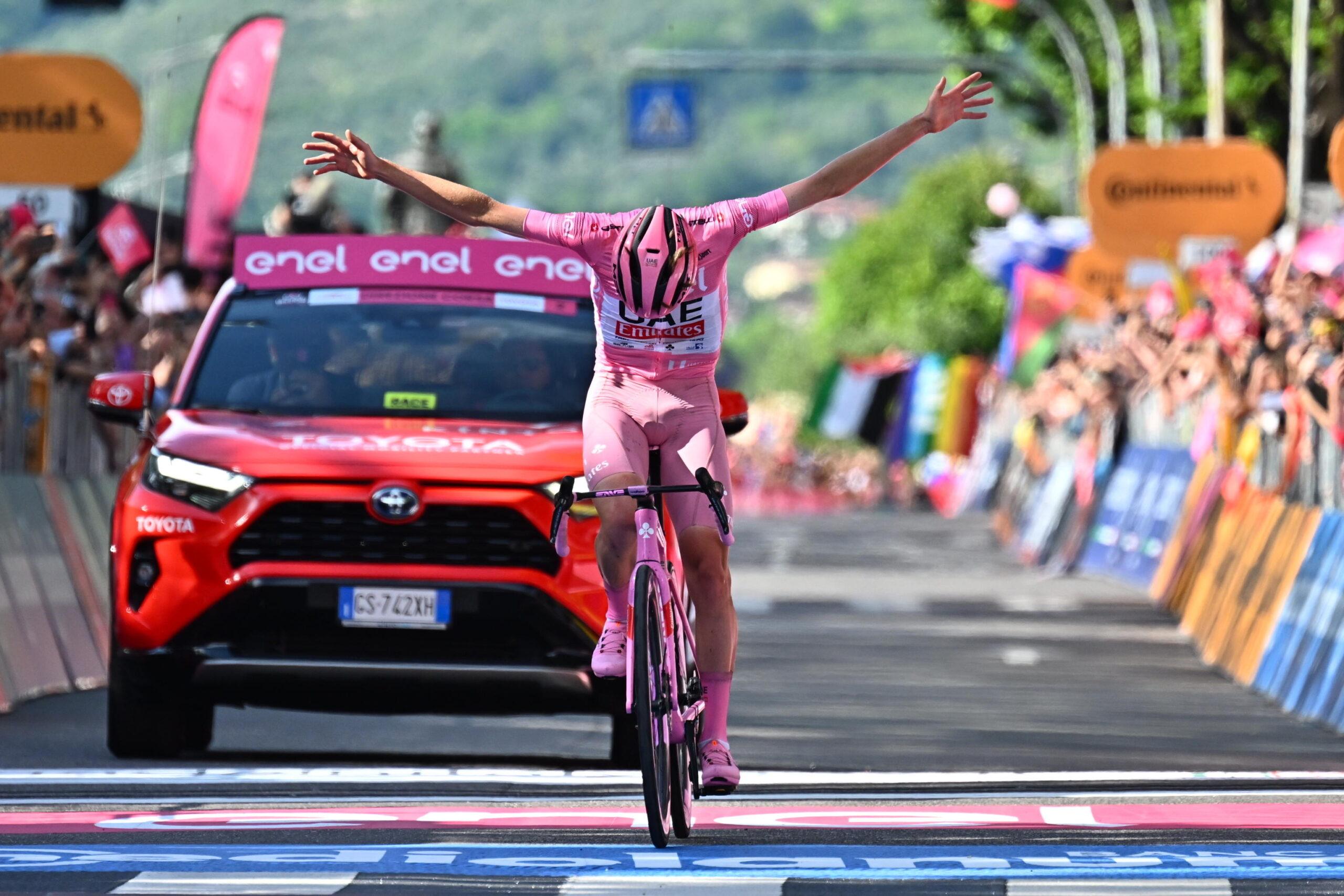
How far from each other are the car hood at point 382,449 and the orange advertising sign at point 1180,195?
18442mm

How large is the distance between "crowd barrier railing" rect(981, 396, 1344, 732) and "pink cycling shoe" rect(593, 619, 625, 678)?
20.0 ft

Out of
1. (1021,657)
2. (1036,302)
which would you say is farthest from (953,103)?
(1036,302)

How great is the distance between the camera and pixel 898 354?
4491 inches

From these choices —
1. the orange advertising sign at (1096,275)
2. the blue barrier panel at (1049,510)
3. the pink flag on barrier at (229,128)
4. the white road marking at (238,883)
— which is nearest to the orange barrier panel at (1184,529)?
the blue barrier panel at (1049,510)

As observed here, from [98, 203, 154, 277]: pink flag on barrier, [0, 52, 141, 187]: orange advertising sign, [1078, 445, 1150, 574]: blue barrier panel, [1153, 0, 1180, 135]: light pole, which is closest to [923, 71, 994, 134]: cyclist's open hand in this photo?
[0, 52, 141, 187]: orange advertising sign

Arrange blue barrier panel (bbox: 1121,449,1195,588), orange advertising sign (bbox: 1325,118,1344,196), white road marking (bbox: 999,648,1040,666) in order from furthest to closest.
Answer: blue barrier panel (bbox: 1121,449,1195,588)
orange advertising sign (bbox: 1325,118,1344,196)
white road marking (bbox: 999,648,1040,666)

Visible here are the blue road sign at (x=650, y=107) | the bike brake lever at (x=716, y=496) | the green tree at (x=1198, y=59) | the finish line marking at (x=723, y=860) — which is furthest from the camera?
the blue road sign at (x=650, y=107)

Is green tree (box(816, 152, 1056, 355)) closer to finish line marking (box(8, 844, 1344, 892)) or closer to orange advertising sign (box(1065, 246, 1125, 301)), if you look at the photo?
orange advertising sign (box(1065, 246, 1125, 301))

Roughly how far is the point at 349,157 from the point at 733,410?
1.73 meters

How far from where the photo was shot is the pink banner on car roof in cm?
1228

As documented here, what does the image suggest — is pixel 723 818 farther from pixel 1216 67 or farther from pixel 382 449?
pixel 1216 67

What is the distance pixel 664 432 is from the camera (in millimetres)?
8945

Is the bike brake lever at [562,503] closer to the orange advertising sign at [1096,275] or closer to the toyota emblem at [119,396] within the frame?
the toyota emblem at [119,396]

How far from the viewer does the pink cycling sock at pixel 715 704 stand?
904 centimetres
